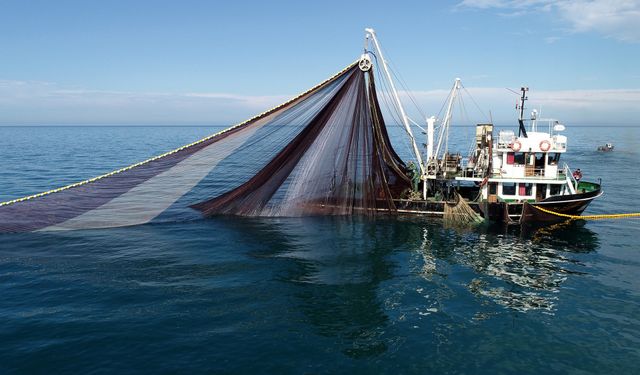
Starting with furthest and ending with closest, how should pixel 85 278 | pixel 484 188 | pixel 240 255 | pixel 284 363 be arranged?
pixel 484 188 → pixel 240 255 → pixel 85 278 → pixel 284 363

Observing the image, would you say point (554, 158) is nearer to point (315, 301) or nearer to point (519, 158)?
point (519, 158)

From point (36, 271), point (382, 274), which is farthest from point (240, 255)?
point (36, 271)

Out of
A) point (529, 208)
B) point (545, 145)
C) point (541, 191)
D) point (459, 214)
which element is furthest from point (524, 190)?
point (459, 214)

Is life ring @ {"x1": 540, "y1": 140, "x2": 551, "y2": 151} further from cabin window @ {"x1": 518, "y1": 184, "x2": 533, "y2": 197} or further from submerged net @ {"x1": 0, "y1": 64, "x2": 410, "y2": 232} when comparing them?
submerged net @ {"x1": 0, "y1": 64, "x2": 410, "y2": 232}

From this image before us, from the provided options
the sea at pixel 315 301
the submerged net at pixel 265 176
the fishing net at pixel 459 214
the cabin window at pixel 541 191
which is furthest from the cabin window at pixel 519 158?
the submerged net at pixel 265 176

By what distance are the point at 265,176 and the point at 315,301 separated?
39.7 feet

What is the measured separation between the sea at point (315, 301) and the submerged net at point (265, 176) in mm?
1658

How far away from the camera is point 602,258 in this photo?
86.3 feet

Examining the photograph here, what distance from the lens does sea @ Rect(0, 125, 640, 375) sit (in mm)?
14773

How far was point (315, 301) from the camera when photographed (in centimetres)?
1914

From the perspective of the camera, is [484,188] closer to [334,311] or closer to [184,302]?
[334,311]

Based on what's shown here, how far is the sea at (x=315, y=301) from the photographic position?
14773mm

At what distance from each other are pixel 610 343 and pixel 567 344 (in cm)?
169

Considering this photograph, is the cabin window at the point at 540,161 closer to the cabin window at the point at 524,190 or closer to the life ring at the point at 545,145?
the life ring at the point at 545,145
